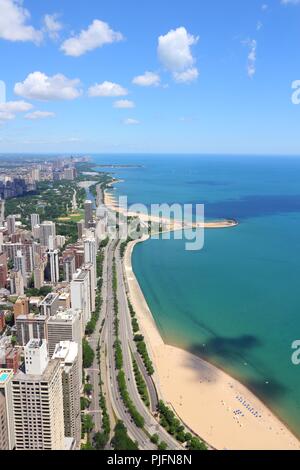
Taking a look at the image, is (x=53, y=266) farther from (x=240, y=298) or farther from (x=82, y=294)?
(x=240, y=298)

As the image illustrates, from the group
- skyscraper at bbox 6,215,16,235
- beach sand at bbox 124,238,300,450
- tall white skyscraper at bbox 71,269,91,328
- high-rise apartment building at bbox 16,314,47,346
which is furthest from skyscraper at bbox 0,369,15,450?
skyscraper at bbox 6,215,16,235

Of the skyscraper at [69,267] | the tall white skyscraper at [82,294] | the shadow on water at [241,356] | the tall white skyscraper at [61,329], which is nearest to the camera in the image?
the tall white skyscraper at [61,329]

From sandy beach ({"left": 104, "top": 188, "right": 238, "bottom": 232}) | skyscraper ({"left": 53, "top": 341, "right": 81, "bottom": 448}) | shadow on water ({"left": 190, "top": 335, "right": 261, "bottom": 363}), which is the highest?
sandy beach ({"left": 104, "top": 188, "right": 238, "bottom": 232})

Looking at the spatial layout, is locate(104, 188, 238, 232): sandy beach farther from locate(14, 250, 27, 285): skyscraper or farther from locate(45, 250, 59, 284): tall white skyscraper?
locate(14, 250, 27, 285): skyscraper

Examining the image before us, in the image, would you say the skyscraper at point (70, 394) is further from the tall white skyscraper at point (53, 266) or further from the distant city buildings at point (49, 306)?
the tall white skyscraper at point (53, 266)

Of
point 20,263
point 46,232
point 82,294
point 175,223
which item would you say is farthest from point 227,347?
point 175,223

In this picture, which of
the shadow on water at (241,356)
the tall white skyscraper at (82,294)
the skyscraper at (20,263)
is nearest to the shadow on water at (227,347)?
the shadow on water at (241,356)

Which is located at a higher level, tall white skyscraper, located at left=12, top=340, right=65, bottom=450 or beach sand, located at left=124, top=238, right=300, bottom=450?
tall white skyscraper, located at left=12, top=340, right=65, bottom=450
